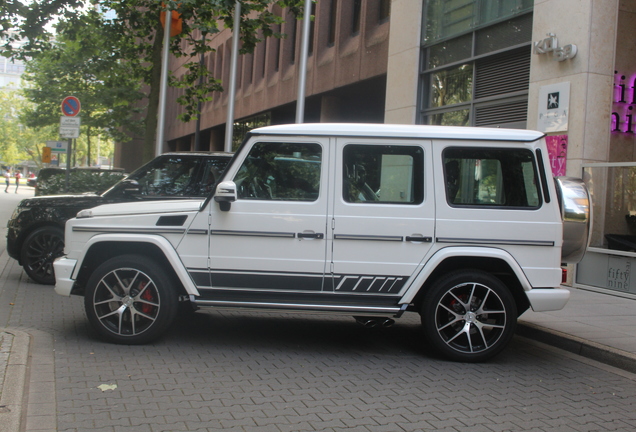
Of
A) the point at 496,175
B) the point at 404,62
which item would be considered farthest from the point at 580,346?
the point at 404,62

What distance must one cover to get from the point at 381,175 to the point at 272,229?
108 centimetres

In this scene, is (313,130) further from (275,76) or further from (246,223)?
(275,76)

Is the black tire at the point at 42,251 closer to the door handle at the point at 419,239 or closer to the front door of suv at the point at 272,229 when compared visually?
the front door of suv at the point at 272,229

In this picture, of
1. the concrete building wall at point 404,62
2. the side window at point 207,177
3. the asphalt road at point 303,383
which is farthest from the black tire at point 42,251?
the concrete building wall at point 404,62

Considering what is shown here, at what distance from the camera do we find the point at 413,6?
15.6 metres

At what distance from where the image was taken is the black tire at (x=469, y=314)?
19.6 feet

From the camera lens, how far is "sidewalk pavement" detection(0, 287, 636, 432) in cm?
443

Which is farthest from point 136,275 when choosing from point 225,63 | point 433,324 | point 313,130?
point 225,63

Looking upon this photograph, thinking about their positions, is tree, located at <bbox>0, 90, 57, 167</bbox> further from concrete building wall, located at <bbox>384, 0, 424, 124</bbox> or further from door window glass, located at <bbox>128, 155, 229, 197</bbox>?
door window glass, located at <bbox>128, 155, 229, 197</bbox>

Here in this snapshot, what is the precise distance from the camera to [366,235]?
5.90 metres

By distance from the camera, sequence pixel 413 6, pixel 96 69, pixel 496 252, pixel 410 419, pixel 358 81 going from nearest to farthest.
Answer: pixel 410 419, pixel 496 252, pixel 413 6, pixel 358 81, pixel 96 69

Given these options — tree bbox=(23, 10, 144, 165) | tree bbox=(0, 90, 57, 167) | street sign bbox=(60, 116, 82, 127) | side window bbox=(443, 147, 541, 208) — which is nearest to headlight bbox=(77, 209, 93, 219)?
side window bbox=(443, 147, 541, 208)

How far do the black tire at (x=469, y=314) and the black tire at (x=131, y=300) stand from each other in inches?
91.6

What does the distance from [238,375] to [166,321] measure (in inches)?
42.2
